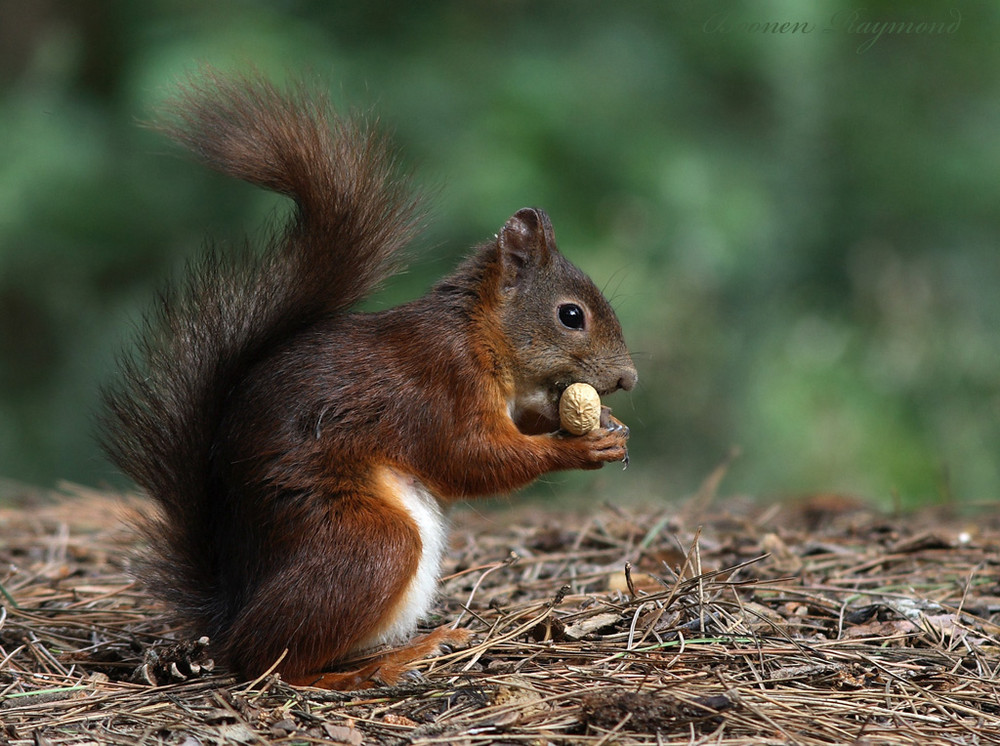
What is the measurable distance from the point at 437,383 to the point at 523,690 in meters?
0.62

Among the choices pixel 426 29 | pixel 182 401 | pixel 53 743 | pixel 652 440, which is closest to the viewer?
pixel 53 743

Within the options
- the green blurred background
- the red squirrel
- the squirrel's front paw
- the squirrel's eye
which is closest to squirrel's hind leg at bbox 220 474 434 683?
the red squirrel

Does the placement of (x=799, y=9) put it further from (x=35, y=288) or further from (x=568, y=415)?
(x=35, y=288)

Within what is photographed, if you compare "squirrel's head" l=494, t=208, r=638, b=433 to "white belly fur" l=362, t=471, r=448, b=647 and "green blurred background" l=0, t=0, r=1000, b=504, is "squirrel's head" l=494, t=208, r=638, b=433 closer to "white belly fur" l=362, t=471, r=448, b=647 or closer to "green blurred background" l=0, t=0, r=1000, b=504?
"white belly fur" l=362, t=471, r=448, b=647

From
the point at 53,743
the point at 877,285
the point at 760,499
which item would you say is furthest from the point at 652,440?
the point at 53,743

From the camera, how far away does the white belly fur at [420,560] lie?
193 cm

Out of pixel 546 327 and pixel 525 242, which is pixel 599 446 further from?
pixel 525 242

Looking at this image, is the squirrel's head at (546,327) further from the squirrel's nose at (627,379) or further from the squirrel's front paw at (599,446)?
the squirrel's front paw at (599,446)

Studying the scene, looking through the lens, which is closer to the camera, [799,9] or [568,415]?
[568,415]

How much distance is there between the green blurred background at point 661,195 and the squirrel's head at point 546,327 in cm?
124

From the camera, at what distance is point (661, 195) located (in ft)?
13.2

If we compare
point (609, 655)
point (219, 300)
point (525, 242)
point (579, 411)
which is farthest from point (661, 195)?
point (609, 655)

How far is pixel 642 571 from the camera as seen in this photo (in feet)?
8.41

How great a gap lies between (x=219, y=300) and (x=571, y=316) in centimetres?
74
